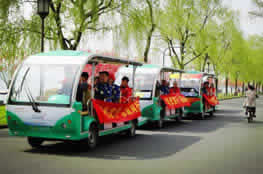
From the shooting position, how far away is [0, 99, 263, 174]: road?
320 inches

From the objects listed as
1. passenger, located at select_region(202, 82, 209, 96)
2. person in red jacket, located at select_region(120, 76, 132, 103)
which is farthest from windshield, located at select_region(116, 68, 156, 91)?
passenger, located at select_region(202, 82, 209, 96)

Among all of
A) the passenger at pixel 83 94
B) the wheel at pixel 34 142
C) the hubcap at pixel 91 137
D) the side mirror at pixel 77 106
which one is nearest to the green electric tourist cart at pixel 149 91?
the hubcap at pixel 91 137

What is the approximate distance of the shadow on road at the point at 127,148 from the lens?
9.80 metres

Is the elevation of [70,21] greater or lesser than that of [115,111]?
greater

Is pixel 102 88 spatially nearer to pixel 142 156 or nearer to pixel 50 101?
pixel 50 101

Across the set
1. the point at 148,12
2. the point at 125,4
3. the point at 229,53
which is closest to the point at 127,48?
the point at 125,4

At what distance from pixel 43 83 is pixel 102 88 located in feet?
6.23

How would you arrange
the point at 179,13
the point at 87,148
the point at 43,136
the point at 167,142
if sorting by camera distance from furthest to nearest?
the point at 179,13, the point at 167,142, the point at 87,148, the point at 43,136

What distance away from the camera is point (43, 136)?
31.7 feet

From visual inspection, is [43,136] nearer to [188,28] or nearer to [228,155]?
[228,155]

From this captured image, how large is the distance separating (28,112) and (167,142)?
4.37 metres

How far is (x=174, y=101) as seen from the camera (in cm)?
1816

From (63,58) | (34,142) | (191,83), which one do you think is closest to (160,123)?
(191,83)

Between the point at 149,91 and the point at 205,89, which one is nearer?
the point at 149,91
